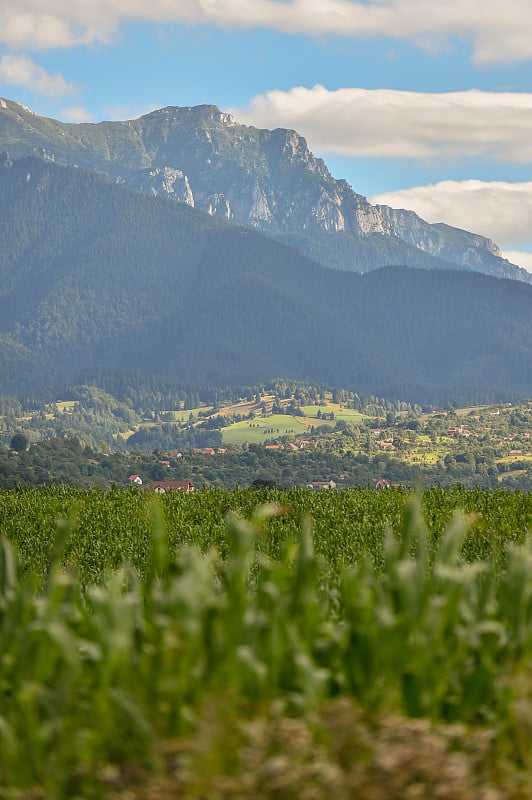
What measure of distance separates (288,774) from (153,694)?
553 mm

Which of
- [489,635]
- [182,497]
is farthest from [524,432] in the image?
[489,635]

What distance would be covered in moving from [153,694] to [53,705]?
0.29 m

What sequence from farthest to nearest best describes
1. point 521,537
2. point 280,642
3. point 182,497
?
point 182,497 → point 521,537 → point 280,642

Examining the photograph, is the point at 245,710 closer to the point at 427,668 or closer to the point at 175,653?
the point at 175,653

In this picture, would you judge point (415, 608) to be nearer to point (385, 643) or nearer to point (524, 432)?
point (385, 643)

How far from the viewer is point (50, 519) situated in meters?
17.9

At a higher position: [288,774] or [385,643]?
[385,643]

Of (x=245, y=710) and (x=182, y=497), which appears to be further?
(x=182, y=497)

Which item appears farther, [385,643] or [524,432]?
[524,432]

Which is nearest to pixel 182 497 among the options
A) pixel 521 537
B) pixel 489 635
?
pixel 521 537

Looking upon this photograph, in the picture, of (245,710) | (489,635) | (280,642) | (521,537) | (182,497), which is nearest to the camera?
(245,710)

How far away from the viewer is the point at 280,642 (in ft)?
11.0

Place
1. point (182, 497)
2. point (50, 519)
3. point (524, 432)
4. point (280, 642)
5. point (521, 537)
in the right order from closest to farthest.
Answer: point (280, 642), point (521, 537), point (50, 519), point (182, 497), point (524, 432)

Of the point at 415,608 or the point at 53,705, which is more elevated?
the point at 415,608
